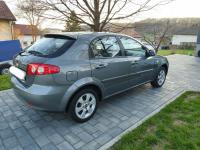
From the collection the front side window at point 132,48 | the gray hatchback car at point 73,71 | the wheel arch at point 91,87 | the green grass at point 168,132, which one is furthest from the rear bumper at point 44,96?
the front side window at point 132,48

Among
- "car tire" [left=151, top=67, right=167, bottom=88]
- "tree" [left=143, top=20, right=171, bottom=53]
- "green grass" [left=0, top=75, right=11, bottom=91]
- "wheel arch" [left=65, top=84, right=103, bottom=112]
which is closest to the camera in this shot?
"wheel arch" [left=65, top=84, right=103, bottom=112]

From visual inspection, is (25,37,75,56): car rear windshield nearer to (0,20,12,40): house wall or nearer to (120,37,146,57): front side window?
(120,37,146,57): front side window

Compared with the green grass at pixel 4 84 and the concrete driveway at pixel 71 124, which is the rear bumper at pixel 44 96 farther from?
the green grass at pixel 4 84

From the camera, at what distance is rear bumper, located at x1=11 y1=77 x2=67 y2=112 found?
267 cm

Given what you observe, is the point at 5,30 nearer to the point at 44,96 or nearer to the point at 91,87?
the point at 91,87

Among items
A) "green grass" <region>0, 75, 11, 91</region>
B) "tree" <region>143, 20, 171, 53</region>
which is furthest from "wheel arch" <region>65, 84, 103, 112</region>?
"tree" <region>143, 20, 171, 53</region>

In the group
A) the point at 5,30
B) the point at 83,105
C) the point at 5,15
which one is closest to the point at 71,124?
the point at 83,105

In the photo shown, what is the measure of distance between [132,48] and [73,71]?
6.03 feet

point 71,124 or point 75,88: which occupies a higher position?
point 75,88

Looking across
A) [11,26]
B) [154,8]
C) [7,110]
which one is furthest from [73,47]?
[11,26]

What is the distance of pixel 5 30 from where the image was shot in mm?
14312

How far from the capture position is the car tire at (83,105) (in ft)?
9.86

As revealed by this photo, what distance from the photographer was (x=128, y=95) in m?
4.60

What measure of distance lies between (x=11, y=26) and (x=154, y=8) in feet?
39.6
